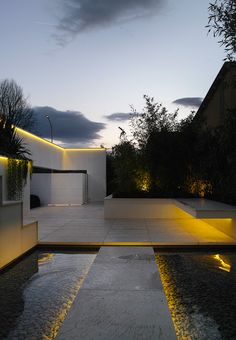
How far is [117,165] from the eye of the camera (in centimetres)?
1602

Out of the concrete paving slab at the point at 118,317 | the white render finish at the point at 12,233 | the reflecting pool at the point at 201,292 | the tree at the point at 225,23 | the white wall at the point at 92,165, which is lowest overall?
the reflecting pool at the point at 201,292

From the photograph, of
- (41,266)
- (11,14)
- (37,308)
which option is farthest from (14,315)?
(11,14)

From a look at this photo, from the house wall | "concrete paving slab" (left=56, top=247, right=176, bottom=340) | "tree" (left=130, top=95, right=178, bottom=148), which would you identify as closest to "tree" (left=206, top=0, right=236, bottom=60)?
"concrete paving slab" (left=56, top=247, right=176, bottom=340)

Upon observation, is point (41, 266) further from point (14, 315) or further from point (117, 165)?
point (117, 165)

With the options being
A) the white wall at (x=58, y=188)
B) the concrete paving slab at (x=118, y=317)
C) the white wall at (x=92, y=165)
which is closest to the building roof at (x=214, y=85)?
the white wall at (x=92, y=165)

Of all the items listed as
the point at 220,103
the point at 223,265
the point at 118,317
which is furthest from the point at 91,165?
the point at 118,317

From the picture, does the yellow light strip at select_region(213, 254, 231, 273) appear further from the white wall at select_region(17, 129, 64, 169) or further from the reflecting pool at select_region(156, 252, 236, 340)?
the white wall at select_region(17, 129, 64, 169)

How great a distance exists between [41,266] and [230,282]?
293 cm

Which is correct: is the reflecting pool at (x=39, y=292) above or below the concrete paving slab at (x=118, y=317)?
below

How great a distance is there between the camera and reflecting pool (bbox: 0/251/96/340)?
3.52m

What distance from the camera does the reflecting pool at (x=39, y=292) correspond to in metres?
3.52

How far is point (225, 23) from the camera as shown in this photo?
6.00 m

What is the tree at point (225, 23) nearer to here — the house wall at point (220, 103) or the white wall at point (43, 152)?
the house wall at point (220, 103)

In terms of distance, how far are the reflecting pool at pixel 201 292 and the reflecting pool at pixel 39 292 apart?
1181 mm
